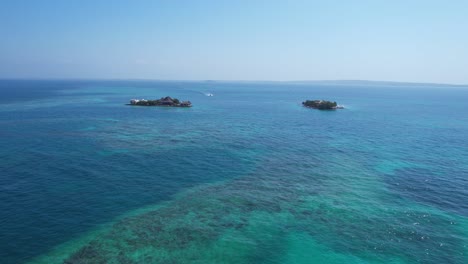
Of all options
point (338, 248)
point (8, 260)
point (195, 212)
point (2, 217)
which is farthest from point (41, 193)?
point (338, 248)

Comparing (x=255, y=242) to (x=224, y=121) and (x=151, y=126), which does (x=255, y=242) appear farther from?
(x=224, y=121)

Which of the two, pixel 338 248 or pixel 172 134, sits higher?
pixel 172 134

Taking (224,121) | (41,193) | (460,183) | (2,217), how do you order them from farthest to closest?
1. (224,121)
2. (460,183)
3. (41,193)
4. (2,217)

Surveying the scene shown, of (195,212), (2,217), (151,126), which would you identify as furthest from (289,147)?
(2,217)

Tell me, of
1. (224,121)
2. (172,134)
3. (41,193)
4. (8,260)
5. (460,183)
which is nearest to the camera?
(8,260)

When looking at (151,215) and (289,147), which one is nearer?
(151,215)

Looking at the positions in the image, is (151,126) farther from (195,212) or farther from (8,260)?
(8,260)
